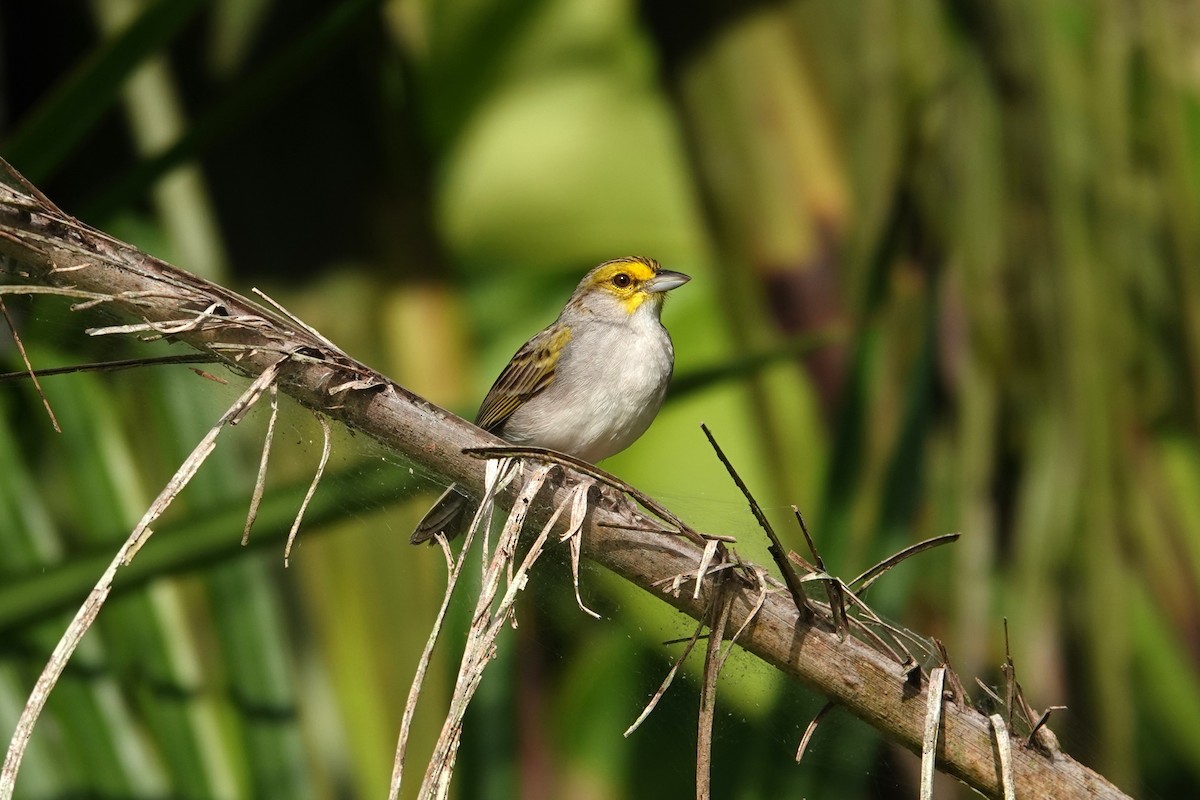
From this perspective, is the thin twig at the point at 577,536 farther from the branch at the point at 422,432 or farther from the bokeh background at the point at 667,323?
the bokeh background at the point at 667,323

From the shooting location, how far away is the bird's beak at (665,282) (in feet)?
13.9

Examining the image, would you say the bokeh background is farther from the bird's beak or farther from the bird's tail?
the bird's beak

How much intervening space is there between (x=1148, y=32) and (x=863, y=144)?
2.60 ft

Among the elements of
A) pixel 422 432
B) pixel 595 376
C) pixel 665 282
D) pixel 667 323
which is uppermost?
pixel 422 432

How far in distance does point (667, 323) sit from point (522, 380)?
1.48m

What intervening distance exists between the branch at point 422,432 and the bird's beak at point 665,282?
264 cm

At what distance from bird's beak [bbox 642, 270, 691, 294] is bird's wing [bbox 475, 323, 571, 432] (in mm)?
355

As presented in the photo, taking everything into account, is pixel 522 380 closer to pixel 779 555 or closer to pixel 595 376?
pixel 595 376

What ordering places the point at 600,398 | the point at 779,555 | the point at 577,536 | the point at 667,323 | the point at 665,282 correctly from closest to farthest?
1. the point at 779,555
2. the point at 577,536
3. the point at 600,398
4. the point at 665,282
5. the point at 667,323

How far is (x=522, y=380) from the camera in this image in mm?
3994

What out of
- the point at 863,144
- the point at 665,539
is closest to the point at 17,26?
the point at 863,144

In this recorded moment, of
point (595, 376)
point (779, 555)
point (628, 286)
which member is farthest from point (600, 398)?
point (779, 555)

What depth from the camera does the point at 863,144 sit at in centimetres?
376

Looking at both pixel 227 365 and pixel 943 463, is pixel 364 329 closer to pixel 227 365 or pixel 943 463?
pixel 943 463
